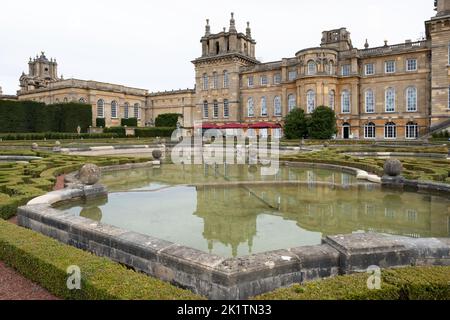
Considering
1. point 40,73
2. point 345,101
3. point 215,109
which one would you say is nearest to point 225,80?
point 215,109

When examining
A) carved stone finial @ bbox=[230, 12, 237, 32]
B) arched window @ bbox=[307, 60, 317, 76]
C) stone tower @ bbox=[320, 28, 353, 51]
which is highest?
carved stone finial @ bbox=[230, 12, 237, 32]

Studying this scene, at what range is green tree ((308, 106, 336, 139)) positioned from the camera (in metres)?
36.9

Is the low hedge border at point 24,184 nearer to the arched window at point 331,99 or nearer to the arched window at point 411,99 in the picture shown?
the arched window at point 331,99

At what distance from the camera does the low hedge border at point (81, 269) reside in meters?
3.82

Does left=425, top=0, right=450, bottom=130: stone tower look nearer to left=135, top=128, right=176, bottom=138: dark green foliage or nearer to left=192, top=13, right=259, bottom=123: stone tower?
left=192, top=13, right=259, bottom=123: stone tower

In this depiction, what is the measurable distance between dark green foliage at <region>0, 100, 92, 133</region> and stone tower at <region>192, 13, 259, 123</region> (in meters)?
17.6

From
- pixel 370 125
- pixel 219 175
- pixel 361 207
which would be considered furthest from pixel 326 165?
pixel 370 125

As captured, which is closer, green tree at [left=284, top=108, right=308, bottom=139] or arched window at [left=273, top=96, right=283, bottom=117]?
green tree at [left=284, top=108, right=308, bottom=139]

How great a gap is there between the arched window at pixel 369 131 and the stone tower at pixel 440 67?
6.31 metres

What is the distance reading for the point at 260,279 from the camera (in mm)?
4145

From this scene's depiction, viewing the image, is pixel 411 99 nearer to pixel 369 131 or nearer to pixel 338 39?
pixel 369 131

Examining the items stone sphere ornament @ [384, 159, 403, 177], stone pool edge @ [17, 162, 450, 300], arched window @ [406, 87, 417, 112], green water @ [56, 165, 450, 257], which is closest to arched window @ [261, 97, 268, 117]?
arched window @ [406, 87, 417, 112]
